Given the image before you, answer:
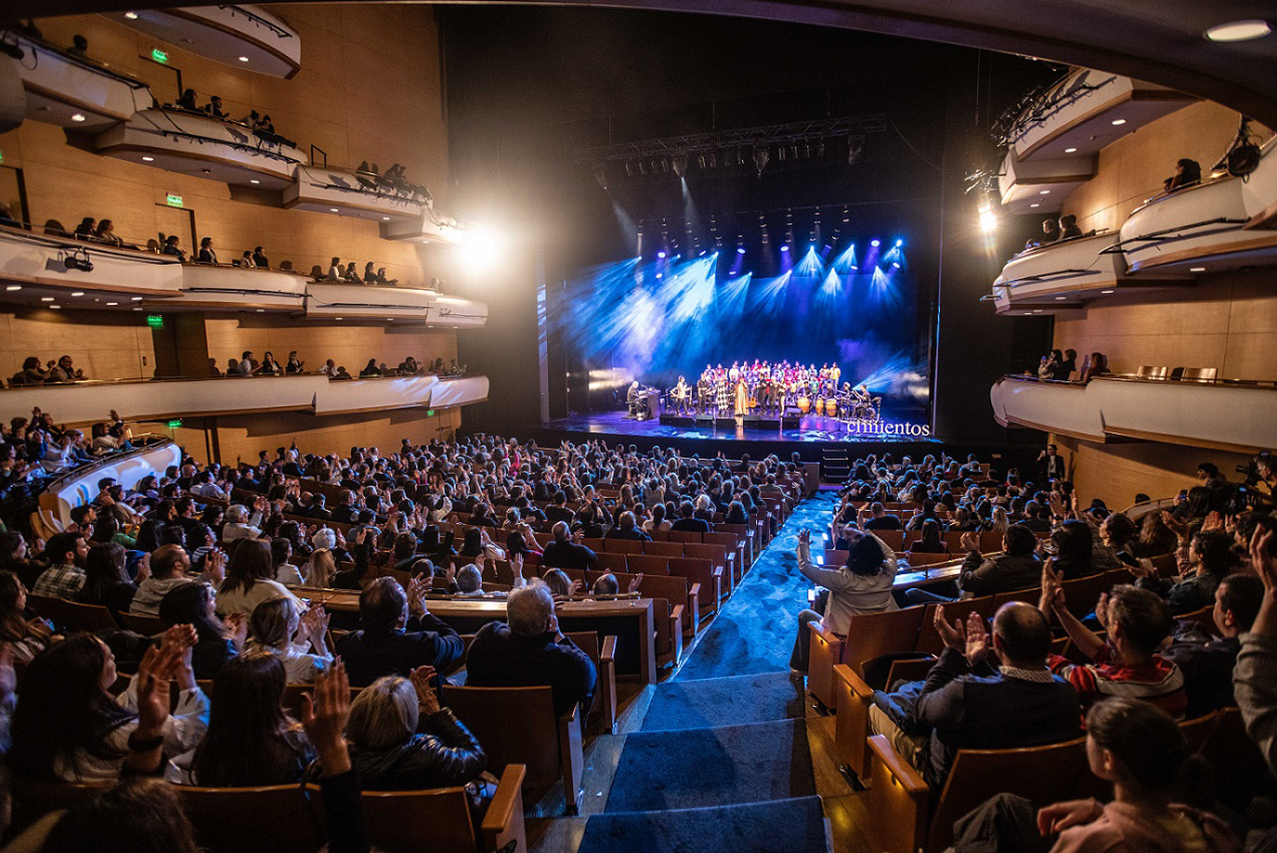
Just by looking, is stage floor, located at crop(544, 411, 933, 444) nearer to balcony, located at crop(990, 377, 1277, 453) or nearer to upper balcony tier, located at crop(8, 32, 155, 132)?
balcony, located at crop(990, 377, 1277, 453)

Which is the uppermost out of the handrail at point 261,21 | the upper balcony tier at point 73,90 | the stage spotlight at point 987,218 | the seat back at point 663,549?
the handrail at point 261,21

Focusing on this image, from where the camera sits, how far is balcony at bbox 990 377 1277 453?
6.66m

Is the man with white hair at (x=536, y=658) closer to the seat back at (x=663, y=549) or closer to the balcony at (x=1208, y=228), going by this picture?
the seat back at (x=663, y=549)

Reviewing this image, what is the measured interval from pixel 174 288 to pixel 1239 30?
1486 centimetres

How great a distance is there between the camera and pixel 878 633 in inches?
142

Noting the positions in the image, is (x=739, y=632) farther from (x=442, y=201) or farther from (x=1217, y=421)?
(x=442, y=201)

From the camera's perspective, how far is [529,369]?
61.2 feet

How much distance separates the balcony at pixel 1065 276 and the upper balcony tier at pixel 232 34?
15.6 metres

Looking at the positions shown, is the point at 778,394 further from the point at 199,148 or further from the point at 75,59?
the point at 75,59

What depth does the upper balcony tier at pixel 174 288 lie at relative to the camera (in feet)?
30.3

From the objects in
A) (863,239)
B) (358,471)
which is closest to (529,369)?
(358,471)

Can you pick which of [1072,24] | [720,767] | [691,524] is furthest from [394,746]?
[691,524]

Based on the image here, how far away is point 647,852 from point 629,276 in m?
18.5

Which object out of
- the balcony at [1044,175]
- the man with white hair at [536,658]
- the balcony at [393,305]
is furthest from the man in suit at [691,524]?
the balcony at [393,305]
